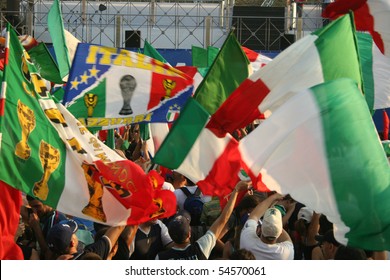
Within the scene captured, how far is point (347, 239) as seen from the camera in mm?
4625

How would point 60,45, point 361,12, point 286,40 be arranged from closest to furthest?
point 361,12 < point 60,45 < point 286,40

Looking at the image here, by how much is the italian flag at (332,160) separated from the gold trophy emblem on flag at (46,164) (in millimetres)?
1145

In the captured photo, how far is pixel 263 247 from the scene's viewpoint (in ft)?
19.1

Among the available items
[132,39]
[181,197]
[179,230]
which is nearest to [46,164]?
[179,230]

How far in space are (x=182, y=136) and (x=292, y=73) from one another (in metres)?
0.82

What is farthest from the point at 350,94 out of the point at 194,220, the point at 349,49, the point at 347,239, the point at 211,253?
the point at 194,220

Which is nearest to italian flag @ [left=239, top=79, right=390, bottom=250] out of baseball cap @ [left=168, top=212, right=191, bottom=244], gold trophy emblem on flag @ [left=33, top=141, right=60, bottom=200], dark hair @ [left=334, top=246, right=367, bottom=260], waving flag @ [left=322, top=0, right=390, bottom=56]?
dark hair @ [left=334, top=246, right=367, bottom=260]

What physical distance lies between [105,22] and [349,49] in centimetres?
1667

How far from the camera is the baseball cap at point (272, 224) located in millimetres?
5719

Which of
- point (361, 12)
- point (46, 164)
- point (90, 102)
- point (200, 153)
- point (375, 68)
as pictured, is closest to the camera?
point (46, 164)

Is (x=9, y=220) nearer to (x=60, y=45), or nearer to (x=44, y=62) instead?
(x=60, y=45)

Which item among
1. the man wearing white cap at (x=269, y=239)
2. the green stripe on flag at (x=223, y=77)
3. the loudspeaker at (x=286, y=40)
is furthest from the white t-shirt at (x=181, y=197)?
the loudspeaker at (x=286, y=40)
